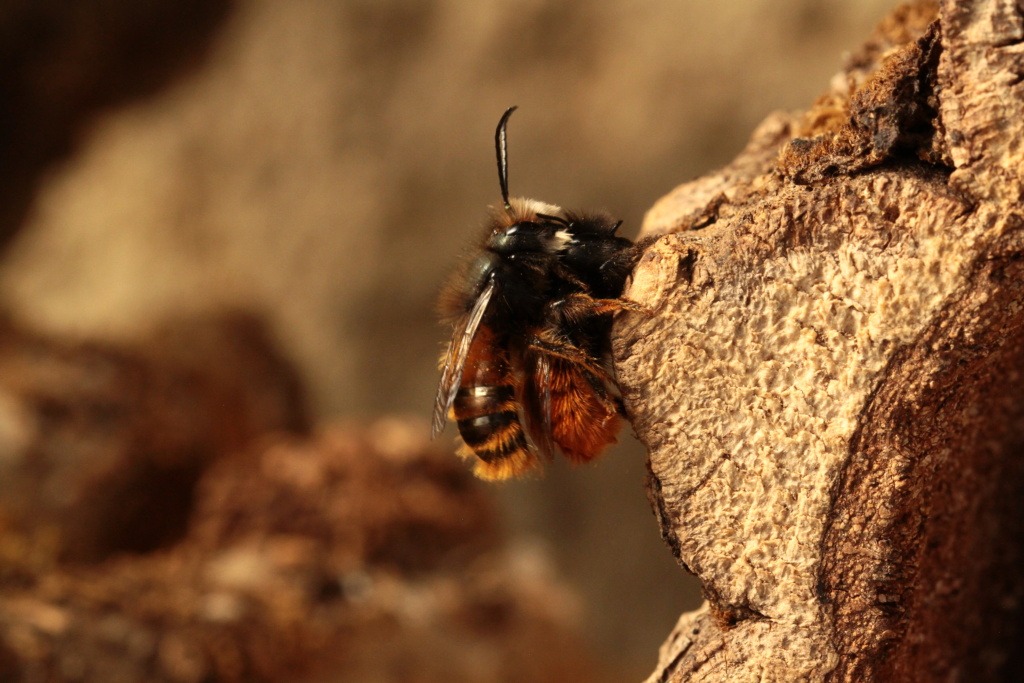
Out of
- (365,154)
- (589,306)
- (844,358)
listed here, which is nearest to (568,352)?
(589,306)

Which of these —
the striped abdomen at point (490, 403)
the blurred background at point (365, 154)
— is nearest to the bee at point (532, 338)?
the striped abdomen at point (490, 403)

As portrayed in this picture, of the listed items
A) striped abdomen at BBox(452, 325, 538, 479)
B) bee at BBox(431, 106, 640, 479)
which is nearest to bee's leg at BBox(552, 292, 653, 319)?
bee at BBox(431, 106, 640, 479)

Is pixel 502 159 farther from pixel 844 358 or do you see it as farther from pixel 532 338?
pixel 844 358

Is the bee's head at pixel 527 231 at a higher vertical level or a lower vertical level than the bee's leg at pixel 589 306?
higher

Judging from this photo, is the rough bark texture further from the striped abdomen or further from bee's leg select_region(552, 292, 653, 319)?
the striped abdomen

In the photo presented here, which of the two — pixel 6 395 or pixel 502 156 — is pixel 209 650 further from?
→ pixel 502 156

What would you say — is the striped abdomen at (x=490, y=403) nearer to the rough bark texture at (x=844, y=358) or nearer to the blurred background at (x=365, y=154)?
the rough bark texture at (x=844, y=358)

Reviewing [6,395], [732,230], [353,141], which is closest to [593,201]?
[353,141]
